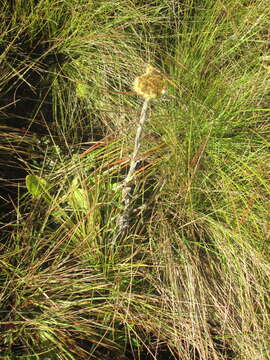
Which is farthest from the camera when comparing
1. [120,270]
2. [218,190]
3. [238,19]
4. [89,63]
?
[238,19]

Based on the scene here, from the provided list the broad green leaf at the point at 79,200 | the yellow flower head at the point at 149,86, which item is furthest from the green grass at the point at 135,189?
the yellow flower head at the point at 149,86

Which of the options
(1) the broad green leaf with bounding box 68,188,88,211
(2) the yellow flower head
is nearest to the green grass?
(1) the broad green leaf with bounding box 68,188,88,211

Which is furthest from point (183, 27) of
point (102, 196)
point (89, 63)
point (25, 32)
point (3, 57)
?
point (102, 196)

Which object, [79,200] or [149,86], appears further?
[79,200]

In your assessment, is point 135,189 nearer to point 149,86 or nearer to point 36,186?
point 36,186

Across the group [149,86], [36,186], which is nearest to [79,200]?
[36,186]

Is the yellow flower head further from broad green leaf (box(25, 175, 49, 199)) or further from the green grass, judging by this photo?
broad green leaf (box(25, 175, 49, 199))

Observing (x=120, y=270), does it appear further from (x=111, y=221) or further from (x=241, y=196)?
(x=241, y=196)

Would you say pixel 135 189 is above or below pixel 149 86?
below

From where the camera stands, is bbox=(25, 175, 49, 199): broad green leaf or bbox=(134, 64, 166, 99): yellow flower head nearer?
bbox=(134, 64, 166, 99): yellow flower head
